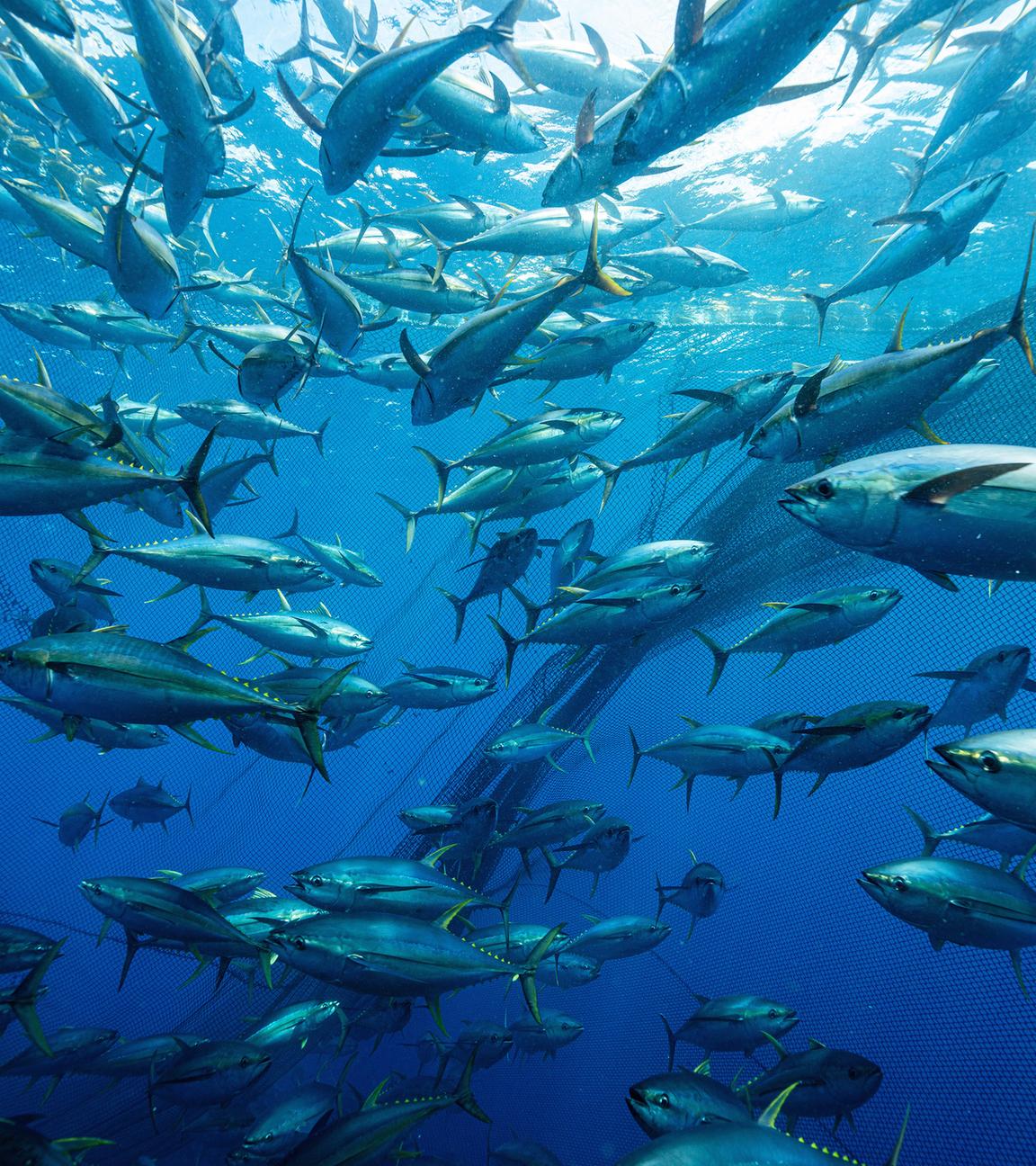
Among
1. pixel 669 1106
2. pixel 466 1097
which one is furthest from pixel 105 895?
pixel 669 1106

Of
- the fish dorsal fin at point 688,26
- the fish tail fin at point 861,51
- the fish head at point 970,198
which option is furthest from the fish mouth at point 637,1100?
the fish tail fin at point 861,51

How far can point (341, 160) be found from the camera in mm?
2801

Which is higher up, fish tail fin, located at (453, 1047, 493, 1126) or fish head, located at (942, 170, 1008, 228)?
fish head, located at (942, 170, 1008, 228)

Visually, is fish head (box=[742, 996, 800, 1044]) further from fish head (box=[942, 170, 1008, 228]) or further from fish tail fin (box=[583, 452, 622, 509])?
fish head (box=[942, 170, 1008, 228])

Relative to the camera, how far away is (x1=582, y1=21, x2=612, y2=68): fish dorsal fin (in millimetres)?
5473

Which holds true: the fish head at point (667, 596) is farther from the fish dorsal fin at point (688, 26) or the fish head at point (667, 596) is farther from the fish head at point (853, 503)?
the fish dorsal fin at point (688, 26)

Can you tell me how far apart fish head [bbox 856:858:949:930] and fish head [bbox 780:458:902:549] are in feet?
5.71

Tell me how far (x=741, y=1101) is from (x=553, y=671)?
371 centimetres

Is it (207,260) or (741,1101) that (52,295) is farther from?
(741,1101)

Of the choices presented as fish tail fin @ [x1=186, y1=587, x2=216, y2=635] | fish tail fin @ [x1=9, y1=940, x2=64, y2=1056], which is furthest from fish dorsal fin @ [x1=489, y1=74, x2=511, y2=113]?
fish tail fin @ [x1=9, y1=940, x2=64, y2=1056]

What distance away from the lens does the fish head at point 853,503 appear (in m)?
1.60

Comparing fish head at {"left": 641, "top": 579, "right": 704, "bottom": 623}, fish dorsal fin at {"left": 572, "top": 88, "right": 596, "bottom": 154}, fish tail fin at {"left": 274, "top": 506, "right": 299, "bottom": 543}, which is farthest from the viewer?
fish tail fin at {"left": 274, "top": 506, "right": 299, "bottom": 543}

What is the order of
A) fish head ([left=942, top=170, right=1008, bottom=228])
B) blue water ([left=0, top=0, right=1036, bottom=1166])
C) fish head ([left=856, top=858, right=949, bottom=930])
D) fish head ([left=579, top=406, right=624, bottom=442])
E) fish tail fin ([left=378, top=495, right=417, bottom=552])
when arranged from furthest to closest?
blue water ([left=0, top=0, right=1036, bottom=1166]) → fish tail fin ([left=378, top=495, right=417, bottom=552]) → fish head ([left=942, top=170, right=1008, bottom=228]) → fish head ([left=579, top=406, right=624, bottom=442]) → fish head ([left=856, top=858, right=949, bottom=930])

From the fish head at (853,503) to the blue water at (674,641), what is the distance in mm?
3625
